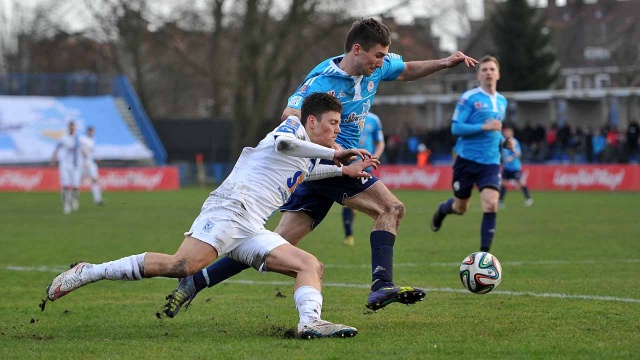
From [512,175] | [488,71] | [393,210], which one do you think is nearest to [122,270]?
[393,210]

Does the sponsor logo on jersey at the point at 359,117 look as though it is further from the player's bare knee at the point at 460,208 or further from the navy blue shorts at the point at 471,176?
the player's bare knee at the point at 460,208

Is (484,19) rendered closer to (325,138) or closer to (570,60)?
(570,60)

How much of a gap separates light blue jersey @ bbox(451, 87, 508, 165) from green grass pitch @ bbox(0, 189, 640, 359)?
1268 mm

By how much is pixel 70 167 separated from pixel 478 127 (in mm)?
14903

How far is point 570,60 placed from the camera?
62.3 meters

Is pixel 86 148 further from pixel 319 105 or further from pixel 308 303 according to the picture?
pixel 308 303

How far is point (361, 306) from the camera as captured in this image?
27.4 feet

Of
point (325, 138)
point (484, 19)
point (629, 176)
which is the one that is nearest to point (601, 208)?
point (629, 176)

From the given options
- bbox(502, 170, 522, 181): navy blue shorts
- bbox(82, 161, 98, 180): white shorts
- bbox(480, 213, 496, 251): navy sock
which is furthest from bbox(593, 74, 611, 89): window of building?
bbox(480, 213, 496, 251): navy sock

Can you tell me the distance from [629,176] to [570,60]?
32.1m

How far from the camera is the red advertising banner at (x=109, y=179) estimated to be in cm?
3619

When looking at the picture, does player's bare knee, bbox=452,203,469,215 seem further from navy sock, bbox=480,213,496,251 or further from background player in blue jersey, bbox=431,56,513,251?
navy sock, bbox=480,213,496,251

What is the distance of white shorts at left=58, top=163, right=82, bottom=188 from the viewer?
2444cm

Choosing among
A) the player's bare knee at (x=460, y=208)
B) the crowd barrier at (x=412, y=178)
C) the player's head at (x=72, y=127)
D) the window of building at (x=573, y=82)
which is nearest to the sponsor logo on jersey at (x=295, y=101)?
the player's bare knee at (x=460, y=208)
